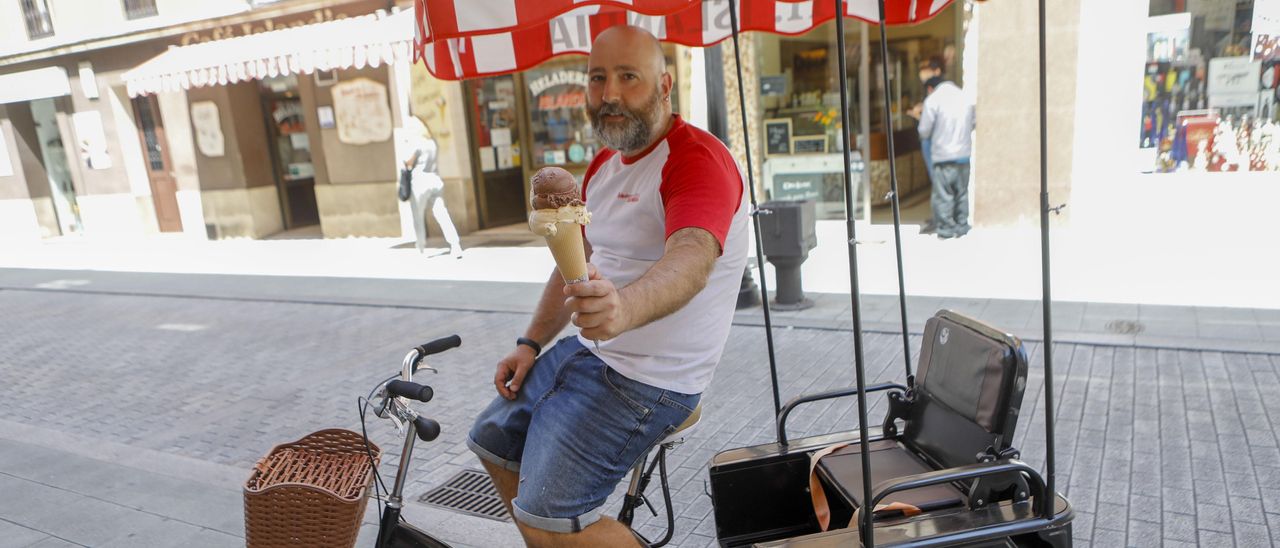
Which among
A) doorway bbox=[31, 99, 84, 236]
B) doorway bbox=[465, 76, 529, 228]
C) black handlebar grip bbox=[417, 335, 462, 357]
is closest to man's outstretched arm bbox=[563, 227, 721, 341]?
black handlebar grip bbox=[417, 335, 462, 357]

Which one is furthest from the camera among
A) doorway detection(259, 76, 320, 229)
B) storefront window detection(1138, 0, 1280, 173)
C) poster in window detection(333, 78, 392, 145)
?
doorway detection(259, 76, 320, 229)

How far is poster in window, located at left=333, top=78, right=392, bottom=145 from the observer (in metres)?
12.9

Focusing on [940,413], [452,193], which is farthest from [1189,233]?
[452,193]

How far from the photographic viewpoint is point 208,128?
1475 centimetres

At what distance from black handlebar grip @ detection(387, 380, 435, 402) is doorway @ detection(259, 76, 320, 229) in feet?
45.3

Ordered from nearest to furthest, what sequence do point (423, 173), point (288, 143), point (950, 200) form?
point (950, 200) < point (423, 173) < point (288, 143)

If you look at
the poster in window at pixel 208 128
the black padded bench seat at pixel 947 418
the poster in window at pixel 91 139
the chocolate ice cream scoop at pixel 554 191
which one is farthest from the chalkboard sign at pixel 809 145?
the poster in window at pixel 91 139

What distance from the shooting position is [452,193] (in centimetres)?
1282

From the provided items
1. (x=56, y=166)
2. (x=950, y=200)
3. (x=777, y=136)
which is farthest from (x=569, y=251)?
(x=56, y=166)

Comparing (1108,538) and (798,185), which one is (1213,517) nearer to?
(1108,538)

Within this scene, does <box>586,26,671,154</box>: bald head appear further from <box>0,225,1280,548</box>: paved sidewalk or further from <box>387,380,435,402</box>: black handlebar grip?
<box>0,225,1280,548</box>: paved sidewalk

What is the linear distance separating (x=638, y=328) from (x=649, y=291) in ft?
0.87

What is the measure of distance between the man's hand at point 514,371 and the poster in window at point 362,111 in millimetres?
11228

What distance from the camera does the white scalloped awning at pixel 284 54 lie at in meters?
10.8
